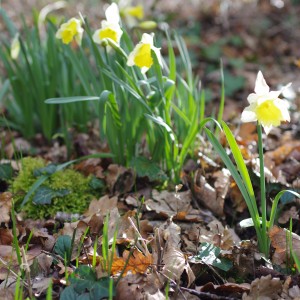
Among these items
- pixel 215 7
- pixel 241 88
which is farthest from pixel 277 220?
pixel 215 7

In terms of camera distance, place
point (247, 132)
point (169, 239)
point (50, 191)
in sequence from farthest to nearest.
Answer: point (247, 132) → point (50, 191) → point (169, 239)

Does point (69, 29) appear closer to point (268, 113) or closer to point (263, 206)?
point (268, 113)

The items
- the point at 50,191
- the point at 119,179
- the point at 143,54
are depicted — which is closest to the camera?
the point at 143,54

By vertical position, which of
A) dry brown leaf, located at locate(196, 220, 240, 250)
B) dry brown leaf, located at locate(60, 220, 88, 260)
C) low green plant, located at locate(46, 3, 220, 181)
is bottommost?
dry brown leaf, located at locate(196, 220, 240, 250)

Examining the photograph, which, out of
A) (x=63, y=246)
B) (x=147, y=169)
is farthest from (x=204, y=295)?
(x=147, y=169)

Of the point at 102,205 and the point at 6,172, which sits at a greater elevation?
the point at 6,172

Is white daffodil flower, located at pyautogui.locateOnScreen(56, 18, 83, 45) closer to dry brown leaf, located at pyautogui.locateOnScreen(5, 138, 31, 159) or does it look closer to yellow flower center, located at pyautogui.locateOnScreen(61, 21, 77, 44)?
yellow flower center, located at pyautogui.locateOnScreen(61, 21, 77, 44)

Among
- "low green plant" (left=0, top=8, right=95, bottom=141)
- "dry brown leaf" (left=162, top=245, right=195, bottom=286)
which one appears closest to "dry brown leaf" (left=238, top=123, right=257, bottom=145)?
"low green plant" (left=0, top=8, right=95, bottom=141)
